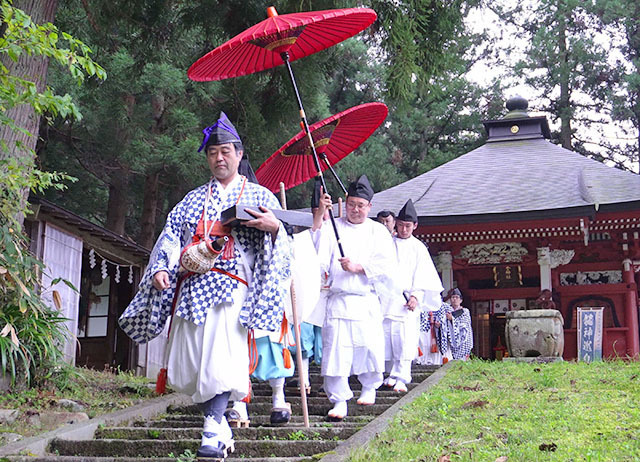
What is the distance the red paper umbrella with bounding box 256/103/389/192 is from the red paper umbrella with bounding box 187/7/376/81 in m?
0.77

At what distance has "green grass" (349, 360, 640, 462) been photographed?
4.50 meters

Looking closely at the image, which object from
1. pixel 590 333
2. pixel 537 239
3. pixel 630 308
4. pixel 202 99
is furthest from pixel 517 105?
pixel 202 99

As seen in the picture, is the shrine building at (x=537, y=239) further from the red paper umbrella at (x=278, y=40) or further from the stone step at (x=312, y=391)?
the red paper umbrella at (x=278, y=40)

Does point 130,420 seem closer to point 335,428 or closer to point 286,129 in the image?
point 335,428

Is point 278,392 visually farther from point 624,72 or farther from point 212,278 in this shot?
point 624,72

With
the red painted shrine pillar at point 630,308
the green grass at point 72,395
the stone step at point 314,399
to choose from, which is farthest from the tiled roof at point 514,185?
the green grass at point 72,395

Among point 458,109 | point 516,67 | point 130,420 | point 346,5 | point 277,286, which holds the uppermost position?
point 516,67

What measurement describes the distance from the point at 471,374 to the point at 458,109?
19.4m

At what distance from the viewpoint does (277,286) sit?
16.0ft

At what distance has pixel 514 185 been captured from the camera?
17.2 meters

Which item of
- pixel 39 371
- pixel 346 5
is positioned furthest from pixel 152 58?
pixel 39 371

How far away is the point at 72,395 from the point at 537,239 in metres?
10.9

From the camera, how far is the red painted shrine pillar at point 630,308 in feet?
51.5

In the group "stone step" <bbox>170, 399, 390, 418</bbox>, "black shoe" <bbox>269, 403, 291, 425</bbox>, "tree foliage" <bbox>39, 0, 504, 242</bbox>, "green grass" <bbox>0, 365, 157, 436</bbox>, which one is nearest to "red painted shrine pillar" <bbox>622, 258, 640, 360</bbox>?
"tree foliage" <bbox>39, 0, 504, 242</bbox>
